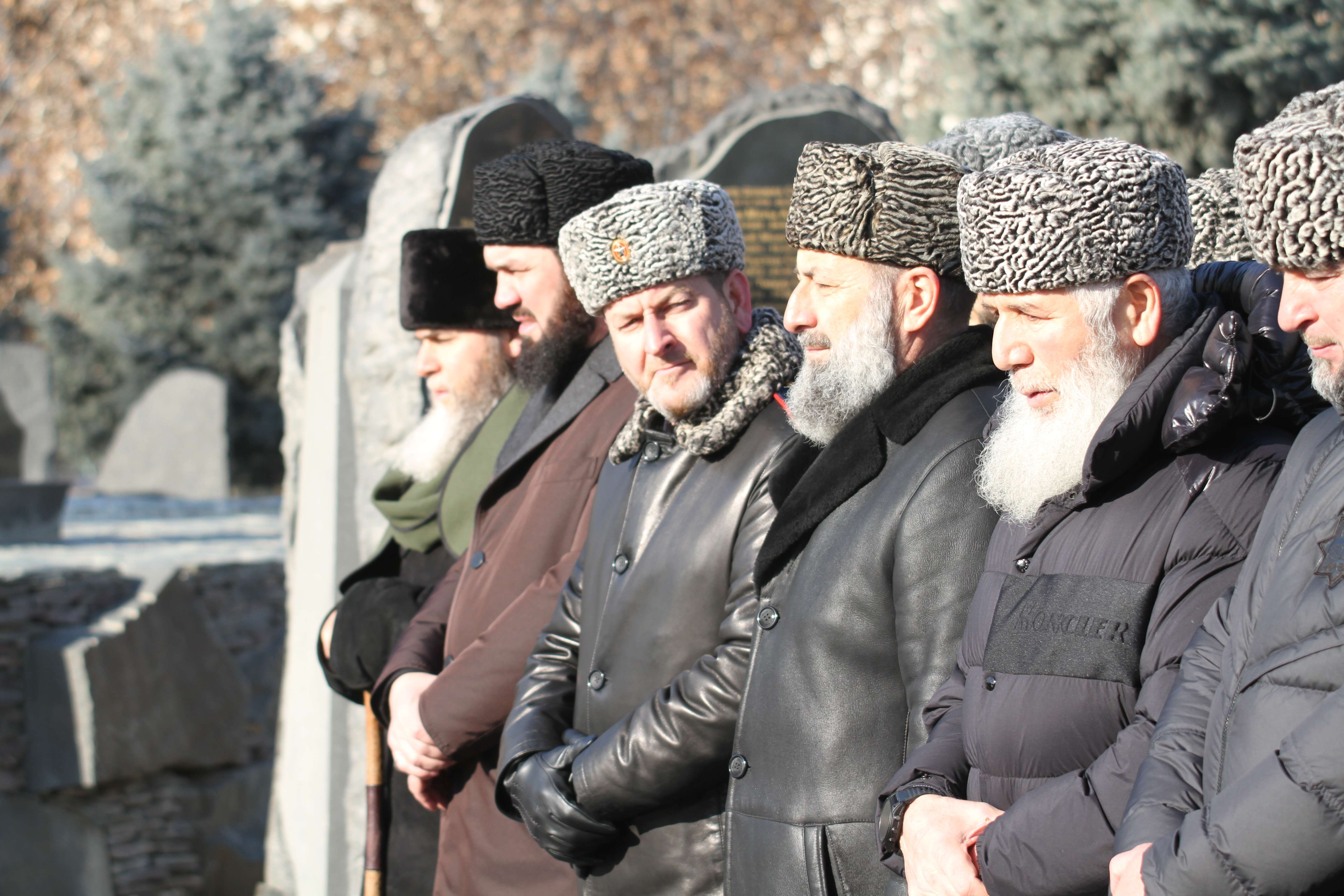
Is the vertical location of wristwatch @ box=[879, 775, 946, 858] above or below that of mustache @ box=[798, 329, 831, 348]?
below

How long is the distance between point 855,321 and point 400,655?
1611mm

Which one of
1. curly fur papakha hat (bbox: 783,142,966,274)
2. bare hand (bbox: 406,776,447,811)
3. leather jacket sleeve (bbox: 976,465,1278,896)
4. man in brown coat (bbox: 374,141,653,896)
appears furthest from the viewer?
bare hand (bbox: 406,776,447,811)

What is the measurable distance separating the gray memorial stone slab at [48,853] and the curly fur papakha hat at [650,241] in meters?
5.11

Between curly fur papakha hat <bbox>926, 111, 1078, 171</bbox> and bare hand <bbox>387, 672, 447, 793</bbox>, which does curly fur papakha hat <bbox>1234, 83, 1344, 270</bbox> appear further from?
bare hand <bbox>387, 672, 447, 793</bbox>

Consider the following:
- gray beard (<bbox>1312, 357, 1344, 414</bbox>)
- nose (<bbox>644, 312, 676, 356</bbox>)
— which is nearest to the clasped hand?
nose (<bbox>644, 312, 676, 356</bbox>)

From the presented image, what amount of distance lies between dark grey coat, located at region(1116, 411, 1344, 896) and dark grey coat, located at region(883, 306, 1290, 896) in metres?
0.08

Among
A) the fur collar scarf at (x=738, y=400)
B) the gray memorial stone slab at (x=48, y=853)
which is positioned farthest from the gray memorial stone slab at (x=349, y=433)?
the fur collar scarf at (x=738, y=400)

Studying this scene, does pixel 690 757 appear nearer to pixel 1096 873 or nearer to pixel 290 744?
pixel 1096 873

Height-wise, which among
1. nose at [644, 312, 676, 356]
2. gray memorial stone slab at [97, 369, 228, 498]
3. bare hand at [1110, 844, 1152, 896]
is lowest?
gray memorial stone slab at [97, 369, 228, 498]

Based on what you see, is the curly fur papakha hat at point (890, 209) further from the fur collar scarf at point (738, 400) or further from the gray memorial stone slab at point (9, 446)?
the gray memorial stone slab at point (9, 446)

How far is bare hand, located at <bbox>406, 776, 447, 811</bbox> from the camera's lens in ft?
10.5

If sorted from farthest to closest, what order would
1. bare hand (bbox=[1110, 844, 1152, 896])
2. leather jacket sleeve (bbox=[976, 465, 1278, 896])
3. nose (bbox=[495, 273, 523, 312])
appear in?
nose (bbox=[495, 273, 523, 312]) → leather jacket sleeve (bbox=[976, 465, 1278, 896]) → bare hand (bbox=[1110, 844, 1152, 896])

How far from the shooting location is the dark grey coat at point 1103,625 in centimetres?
172

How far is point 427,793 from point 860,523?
1.53m
